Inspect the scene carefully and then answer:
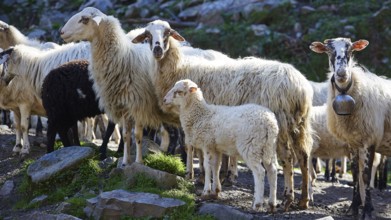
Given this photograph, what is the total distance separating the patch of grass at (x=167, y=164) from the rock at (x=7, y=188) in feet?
7.84

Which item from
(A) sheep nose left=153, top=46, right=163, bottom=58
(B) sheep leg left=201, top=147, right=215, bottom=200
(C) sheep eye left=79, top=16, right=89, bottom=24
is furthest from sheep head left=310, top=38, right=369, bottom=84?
(C) sheep eye left=79, top=16, right=89, bottom=24

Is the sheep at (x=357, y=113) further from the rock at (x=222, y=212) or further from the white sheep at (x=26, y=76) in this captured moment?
the white sheep at (x=26, y=76)

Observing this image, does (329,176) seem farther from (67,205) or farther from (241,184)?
(67,205)

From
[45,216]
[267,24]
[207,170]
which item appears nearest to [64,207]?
[45,216]

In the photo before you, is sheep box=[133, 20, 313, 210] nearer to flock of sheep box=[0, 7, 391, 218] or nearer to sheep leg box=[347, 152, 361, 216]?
flock of sheep box=[0, 7, 391, 218]

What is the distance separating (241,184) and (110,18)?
3506 millimetres

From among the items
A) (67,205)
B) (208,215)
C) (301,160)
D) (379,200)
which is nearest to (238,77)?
(301,160)

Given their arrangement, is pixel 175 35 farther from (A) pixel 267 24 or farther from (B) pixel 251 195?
(A) pixel 267 24

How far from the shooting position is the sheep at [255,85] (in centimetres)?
957

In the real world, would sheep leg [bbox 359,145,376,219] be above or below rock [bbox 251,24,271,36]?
below

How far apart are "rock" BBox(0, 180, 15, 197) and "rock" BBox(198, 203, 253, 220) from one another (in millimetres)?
3948

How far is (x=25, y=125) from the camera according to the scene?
1327 cm

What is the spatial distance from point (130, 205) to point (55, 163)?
260 centimetres

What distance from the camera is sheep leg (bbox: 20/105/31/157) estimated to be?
12992mm
